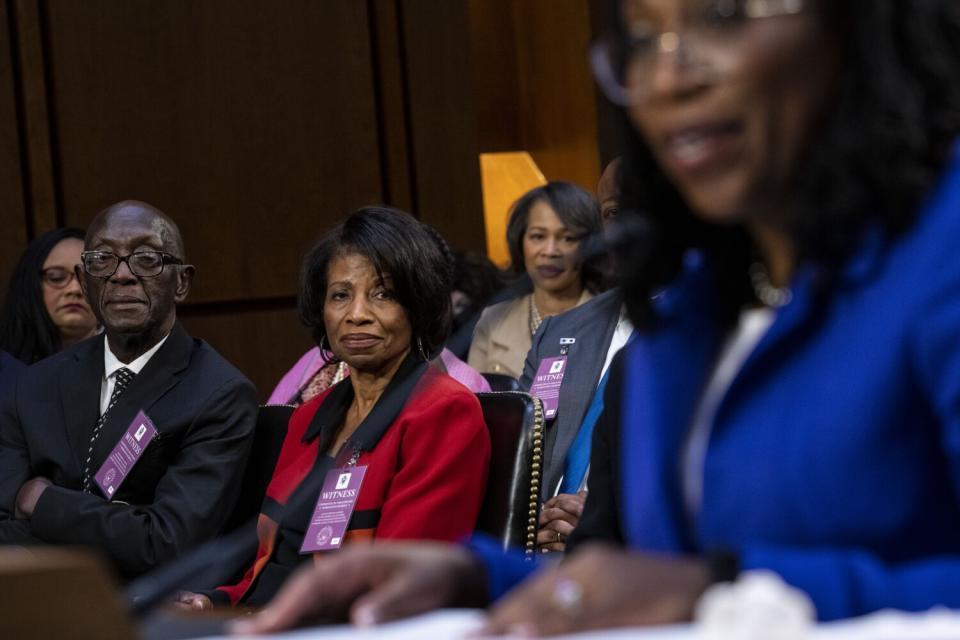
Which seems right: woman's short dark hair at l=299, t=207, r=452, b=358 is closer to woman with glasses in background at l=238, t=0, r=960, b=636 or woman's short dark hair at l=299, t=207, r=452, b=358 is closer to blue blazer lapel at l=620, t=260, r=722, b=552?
blue blazer lapel at l=620, t=260, r=722, b=552

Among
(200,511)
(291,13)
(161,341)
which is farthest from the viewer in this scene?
(291,13)

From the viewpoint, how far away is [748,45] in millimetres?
940

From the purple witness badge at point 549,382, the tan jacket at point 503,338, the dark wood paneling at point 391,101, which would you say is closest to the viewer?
the purple witness badge at point 549,382

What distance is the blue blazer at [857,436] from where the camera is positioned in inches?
34.8

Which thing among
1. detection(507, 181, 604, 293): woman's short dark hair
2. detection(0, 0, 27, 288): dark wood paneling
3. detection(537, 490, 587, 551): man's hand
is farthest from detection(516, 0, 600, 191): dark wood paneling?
detection(537, 490, 587, 551): man's hand

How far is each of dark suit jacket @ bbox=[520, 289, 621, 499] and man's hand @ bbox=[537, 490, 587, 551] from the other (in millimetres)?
212

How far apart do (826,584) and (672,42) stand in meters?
0.38

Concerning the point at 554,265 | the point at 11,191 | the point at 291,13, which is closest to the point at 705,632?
the point at 554,265

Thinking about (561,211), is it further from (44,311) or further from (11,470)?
(11,470)

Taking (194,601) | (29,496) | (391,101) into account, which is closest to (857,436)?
(194,601)

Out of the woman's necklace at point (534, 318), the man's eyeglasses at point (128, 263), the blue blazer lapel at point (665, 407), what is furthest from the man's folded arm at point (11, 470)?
the blue blazer lapel at point (665, 407)

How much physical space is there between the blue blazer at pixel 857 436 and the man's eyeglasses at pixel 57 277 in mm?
4314

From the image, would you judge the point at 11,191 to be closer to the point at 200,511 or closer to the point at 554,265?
the point at 554,265

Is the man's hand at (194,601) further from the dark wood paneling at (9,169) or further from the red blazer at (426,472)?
the dark wood paneling at (9,169)
